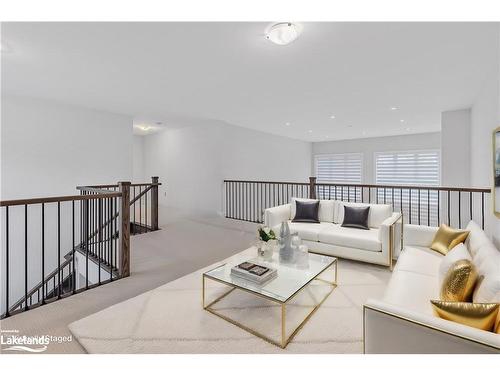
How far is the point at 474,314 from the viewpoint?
118cm

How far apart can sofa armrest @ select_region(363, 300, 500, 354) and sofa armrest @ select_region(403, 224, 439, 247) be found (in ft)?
6.16

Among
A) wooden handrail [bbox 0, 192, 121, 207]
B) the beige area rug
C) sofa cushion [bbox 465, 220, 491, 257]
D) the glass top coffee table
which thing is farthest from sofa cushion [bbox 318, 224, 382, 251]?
wooden handrail [bbox 0, 192, 121, 207]

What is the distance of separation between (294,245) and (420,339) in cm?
139

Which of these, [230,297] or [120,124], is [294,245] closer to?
[230,297]

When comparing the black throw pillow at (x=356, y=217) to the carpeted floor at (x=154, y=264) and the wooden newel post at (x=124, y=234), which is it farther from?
the wooden newel post at (x=124, y=234)

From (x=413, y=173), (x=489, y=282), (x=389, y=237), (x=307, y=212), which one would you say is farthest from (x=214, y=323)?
(x=413, y=173)

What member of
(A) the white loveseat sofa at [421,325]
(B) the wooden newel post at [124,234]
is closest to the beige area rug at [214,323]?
(A) the white loveseat sofa at [421,325]

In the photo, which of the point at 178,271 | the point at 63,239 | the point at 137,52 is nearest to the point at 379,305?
the point at 178,271

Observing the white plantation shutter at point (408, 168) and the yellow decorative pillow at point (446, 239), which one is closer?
the yellow decorative pillow at point (446, 239)

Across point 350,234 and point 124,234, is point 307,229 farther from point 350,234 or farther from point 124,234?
point 124,234

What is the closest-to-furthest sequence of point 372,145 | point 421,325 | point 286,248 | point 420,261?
point 421,325
point 420,261
point 286,248
point 372,145

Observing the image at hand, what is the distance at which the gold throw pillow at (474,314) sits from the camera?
3.81 ft

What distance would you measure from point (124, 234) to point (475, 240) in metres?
3.44

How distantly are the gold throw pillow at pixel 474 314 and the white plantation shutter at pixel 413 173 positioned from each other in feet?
23.1
